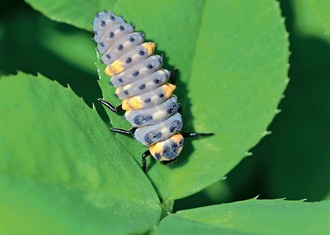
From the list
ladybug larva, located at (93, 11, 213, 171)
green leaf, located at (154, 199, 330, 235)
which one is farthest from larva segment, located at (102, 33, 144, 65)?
green leaf, located at (154, 199, 330, 235)

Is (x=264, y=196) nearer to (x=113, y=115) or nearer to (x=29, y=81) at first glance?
(x=113, y=115)

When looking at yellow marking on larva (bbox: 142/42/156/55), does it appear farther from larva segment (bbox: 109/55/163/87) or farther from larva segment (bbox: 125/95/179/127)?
larva segment (bbox: 125/95/179/127)

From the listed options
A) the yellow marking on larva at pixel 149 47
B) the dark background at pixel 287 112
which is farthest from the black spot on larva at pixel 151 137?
the dark background at pixel 287 112

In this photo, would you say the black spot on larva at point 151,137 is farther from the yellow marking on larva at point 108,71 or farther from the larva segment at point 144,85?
the yellow marking on larva at point 108,71

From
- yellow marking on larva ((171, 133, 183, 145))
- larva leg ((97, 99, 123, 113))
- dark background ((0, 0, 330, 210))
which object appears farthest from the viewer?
dark background ((0, 0, 330, 210))

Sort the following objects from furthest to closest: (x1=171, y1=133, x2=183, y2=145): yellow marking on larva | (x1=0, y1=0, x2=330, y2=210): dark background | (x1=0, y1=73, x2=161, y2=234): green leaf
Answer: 1. (x1=0, y1=0, x2=330, y2=210): dark background
2. (x1=171, y1=133, x2=183, y2=145): yellow marking on larva
3. (x1=0, y1=73, x2=161, y2=234): green leaf

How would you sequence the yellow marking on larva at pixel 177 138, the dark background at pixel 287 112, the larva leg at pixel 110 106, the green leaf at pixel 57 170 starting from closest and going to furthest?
the green leaf at pixel 57 170, the larva leg at pixel 110 106, the yellow marking on larva at pixel 177 138, the dark background at pixel 287 112

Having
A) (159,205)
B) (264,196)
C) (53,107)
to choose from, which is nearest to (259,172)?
(264,196)
